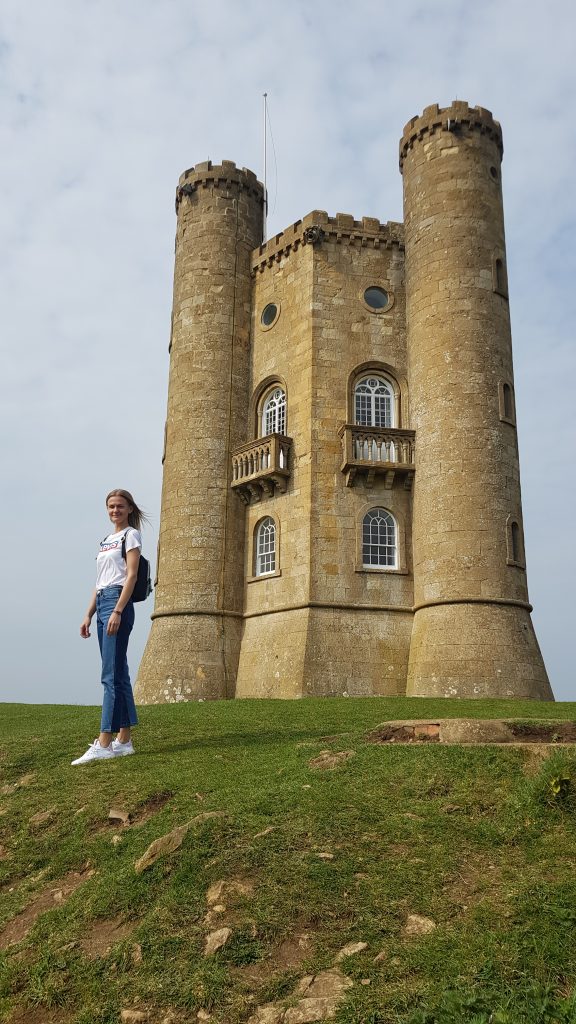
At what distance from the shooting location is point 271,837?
263 inches

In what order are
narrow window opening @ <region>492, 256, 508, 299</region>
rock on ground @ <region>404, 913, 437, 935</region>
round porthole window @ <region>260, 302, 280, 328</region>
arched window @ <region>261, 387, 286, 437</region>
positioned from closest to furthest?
1. rock on ground @ <region>404, 913, 437, 935</region>
2. narrow window opening @ <region>492, 256, 508, 299</region>
3. arched window @ <region>261, 387, 286, 437</region>
4. round porthole window @ <region>260, 302, 280, 328</region>

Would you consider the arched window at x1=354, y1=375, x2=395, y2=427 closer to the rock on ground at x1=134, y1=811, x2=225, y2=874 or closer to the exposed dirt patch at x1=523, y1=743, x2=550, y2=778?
the exposed dirt patch at x1=523, y1=743, x2=550, y2=778

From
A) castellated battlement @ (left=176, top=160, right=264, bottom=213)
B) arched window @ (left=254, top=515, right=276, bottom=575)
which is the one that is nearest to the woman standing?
arched window @ (left=254, top=515, right=276, bottom=575)

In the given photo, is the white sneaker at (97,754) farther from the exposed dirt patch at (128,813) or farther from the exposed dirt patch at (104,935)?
the exposed dirt patch at (104,935)

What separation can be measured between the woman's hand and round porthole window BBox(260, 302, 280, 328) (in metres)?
19.6

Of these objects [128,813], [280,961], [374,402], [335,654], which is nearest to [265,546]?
[335,654]

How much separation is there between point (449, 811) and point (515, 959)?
217cm

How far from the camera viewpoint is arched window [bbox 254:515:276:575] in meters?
26.2

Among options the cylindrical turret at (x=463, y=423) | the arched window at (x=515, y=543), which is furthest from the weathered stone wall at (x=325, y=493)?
the arched window at (x=515, y=543)

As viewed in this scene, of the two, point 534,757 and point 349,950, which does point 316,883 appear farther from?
point 534,757

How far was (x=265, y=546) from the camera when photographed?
26453 mm

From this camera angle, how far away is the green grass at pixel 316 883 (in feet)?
16.2

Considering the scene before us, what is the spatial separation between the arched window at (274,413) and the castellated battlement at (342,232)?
479cm

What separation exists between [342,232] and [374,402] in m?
5.73
